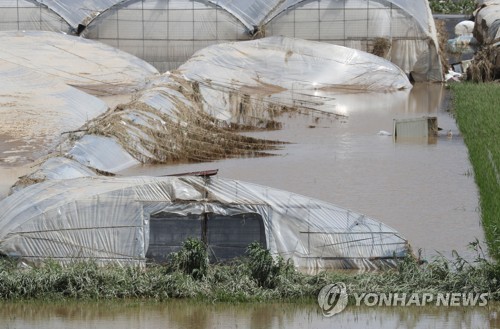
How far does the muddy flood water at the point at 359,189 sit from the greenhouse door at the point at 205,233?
81cm

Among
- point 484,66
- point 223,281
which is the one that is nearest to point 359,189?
point 223,281

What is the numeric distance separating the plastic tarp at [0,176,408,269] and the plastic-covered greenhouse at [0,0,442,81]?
12.2 metres

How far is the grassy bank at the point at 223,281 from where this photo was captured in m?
7.45

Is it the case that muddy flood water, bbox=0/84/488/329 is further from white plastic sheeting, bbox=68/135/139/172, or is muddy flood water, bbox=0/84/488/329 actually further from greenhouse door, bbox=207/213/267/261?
greenhouse door, bbox=207/213/267/261

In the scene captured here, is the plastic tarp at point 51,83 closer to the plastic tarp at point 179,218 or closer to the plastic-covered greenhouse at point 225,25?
the plastic-covered greenhouse at point 225,25

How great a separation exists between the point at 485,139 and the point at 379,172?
236cm

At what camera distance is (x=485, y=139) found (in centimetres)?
1377

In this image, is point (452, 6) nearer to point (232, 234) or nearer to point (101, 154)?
point (101, 154)

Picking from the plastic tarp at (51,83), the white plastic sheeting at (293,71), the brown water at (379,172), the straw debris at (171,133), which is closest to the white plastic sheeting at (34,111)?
the plastic tarp at (51,83)

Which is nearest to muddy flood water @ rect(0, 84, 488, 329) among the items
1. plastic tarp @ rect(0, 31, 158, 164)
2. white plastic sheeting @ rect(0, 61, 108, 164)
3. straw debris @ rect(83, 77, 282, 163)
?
straw debris @ rect(83, 77, 282, 163)

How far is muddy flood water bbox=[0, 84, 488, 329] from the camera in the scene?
7.07 m

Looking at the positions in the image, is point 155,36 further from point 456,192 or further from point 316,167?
point 456,192

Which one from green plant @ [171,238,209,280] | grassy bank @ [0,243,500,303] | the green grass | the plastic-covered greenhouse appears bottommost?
grassy bank @ [0,243,500,303]

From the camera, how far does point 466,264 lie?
316 inches
